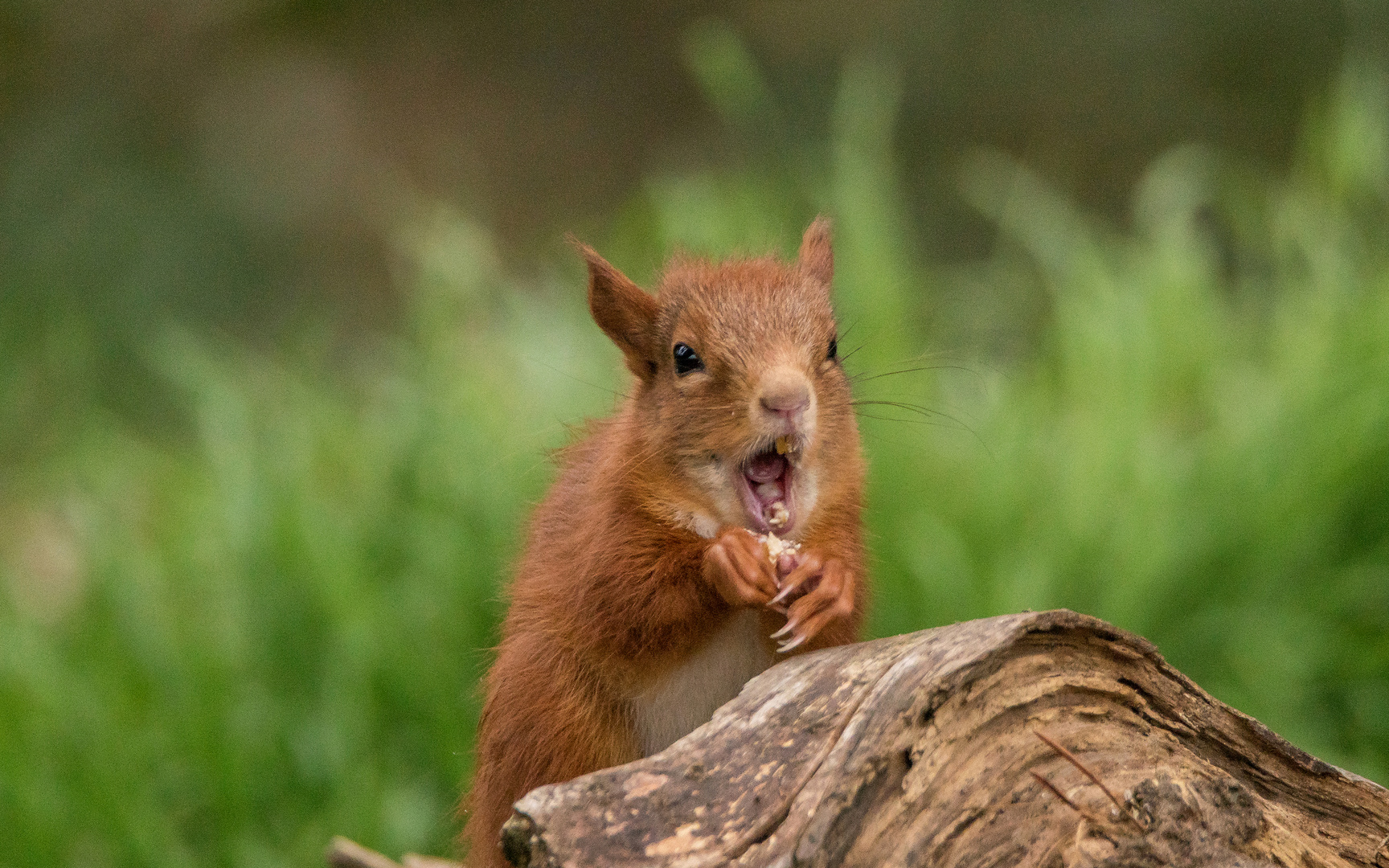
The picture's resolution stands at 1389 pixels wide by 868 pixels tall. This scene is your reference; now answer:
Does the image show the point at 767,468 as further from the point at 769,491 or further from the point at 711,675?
the point at 711,675

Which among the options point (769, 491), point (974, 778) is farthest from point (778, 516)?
point (974, 778)

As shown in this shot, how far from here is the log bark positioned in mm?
1381

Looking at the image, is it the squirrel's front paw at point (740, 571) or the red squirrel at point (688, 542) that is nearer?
the squirrel's front paw at point (740, 571)

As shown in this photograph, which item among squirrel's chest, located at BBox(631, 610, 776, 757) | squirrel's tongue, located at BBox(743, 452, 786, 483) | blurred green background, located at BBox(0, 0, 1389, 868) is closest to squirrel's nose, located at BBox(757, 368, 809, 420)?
squirrel's tongue, located at BBox(743, 452, 786, 483)

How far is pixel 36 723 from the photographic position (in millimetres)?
3439

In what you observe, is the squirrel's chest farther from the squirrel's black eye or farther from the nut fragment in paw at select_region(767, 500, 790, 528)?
the squirrel's black eye

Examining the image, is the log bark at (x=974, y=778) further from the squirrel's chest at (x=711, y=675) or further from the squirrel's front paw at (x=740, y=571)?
the squirrel's chest at (x=711, y=675)

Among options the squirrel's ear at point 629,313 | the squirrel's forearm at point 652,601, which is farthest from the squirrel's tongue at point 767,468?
the squirrel's ear at point 629,313

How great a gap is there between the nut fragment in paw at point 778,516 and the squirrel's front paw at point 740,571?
0.15 metres

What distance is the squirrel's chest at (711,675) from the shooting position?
1861 millimetres

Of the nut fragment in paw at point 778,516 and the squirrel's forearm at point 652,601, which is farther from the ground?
the nut fragment in paw at point 778,516

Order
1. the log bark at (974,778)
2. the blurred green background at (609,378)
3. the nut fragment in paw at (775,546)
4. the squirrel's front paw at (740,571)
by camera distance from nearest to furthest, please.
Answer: the log bark at (974,778) → the squirrel's front paw at (740,571) → the nut fragment in paw at (775,546) → the blurred green background at (609,378)

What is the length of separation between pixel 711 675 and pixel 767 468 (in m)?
0.30

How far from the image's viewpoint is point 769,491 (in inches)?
76.2
